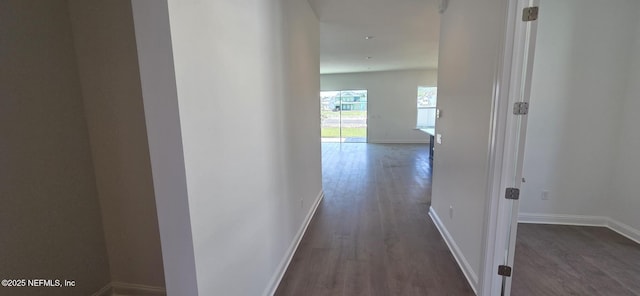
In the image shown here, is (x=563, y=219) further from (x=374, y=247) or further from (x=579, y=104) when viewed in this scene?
(x=374, y=247)

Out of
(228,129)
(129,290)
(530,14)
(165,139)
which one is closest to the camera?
(165,139)

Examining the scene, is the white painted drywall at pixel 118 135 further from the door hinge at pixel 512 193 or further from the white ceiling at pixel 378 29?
the door hinge at pixel 512 193

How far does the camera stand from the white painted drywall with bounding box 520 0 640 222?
2818 mm

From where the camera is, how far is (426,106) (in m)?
9.90

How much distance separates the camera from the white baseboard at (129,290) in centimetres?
206

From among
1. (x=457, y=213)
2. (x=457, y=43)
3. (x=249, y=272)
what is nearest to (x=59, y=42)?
(x=249, y=272)

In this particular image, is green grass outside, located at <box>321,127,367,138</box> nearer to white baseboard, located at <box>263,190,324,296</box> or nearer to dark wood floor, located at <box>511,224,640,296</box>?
white baseboard, located at <box>263,190,324,296</box>

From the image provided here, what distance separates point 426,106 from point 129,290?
992 cm

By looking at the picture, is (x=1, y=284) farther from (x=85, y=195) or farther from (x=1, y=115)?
(x=1, y=115)

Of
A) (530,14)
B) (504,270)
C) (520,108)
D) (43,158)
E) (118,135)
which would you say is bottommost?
(504,270)

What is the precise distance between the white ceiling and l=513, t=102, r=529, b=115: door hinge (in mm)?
2132

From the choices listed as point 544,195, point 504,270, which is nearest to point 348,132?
point 544,195

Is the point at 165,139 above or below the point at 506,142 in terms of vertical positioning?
above

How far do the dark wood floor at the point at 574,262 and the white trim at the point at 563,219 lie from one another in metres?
0.09
